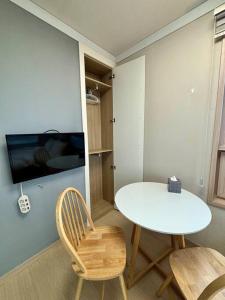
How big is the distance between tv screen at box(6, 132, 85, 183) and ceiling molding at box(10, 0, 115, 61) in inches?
42.2

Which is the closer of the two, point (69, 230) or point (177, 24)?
point (69, 230)

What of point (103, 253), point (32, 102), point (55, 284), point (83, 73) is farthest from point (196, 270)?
point (83, 73)

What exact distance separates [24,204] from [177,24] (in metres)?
2.32

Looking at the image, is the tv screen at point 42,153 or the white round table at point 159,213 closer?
the white round table at point 159,213

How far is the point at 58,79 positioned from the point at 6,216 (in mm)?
1388

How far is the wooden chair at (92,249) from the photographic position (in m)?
0.78

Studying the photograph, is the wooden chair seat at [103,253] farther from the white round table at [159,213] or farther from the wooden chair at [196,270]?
the wooden chair at [196,270]

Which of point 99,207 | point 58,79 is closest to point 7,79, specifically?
point 58,79

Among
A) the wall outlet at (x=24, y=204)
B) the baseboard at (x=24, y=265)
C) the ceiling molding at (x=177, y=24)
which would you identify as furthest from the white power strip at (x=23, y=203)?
the ceiling molding at (x=177, y=24)

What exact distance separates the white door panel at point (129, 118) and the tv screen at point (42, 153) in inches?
26.3

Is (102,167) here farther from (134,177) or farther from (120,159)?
(134,177)

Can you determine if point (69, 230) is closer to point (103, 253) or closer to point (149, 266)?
point (103, 253)

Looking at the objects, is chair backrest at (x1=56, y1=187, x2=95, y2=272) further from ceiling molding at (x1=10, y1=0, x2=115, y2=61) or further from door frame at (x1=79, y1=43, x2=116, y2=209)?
ceiling molding at (x1=10, y1=0, x2=115, y2=61)

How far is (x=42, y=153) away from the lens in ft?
4.24
